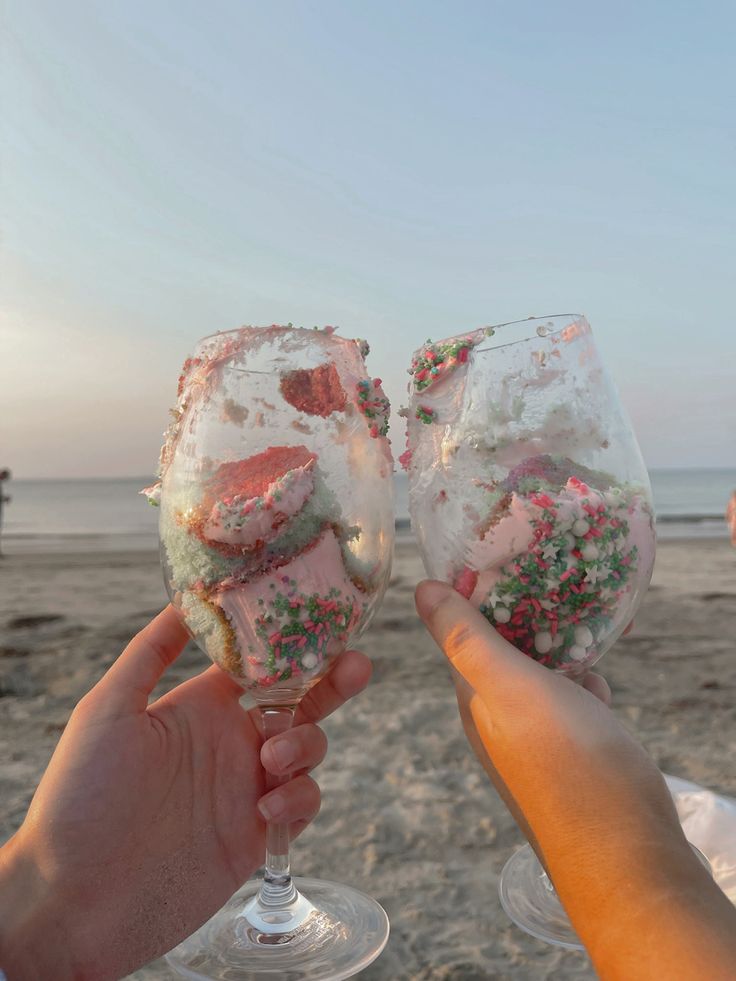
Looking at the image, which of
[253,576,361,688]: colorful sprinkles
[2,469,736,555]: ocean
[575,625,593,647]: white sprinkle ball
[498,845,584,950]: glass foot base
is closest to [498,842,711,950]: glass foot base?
[498,845,584,950]: glass foot base

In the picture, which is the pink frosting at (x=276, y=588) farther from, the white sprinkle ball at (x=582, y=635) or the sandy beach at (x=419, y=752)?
the sandy beach at (x=419, y=752)

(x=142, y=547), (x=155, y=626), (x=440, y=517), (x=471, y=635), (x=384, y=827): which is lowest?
(x=142, y=547)

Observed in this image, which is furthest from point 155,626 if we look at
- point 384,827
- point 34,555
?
point 34,555

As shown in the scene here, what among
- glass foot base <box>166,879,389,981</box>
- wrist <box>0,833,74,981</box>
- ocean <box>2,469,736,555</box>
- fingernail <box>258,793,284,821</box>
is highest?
fingernail <box>258,793,284,821</box>

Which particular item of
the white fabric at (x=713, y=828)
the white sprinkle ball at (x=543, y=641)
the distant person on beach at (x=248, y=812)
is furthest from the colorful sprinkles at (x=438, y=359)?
the white fabric at (x=713, y=828)

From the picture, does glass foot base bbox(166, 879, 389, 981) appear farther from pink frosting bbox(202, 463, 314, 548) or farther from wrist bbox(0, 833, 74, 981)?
pink frosting bbox(202, 463, 314, 548)

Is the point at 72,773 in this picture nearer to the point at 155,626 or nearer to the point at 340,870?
the point at 155,626

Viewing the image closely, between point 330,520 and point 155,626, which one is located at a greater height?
point 330,520
